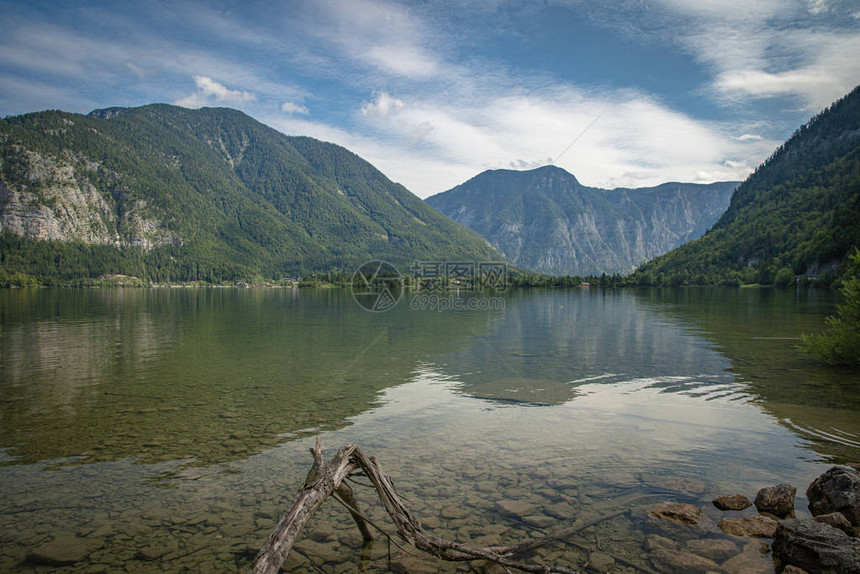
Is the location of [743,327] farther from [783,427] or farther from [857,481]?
[857,481]

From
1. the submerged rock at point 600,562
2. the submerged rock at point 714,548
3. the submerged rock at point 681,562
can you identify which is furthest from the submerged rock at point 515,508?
the submerged rock at point 714,548

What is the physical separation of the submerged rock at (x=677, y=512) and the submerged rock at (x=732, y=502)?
552 millimetres

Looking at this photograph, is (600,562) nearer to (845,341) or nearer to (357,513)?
(357,513)

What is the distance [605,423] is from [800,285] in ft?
526

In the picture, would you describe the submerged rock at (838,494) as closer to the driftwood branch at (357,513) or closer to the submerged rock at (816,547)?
the submerged rock at (816,547)

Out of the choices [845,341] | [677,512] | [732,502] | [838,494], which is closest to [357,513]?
[677,512]

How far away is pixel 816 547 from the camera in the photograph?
7785 mm

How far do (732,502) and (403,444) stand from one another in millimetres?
8695

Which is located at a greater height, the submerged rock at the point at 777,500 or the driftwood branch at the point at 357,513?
the driftwood branch at the point at 357,513

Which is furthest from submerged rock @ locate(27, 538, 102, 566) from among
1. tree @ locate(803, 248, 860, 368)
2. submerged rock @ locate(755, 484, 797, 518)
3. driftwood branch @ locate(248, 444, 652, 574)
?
tree @ locate(803, 248, 860, 368)

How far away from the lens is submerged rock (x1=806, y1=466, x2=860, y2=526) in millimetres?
9484

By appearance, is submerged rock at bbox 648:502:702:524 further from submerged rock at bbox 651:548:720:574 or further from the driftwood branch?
the driftwood branch

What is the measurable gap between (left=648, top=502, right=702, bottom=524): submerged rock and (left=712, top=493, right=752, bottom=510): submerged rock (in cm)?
55

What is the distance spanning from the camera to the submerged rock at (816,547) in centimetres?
750
